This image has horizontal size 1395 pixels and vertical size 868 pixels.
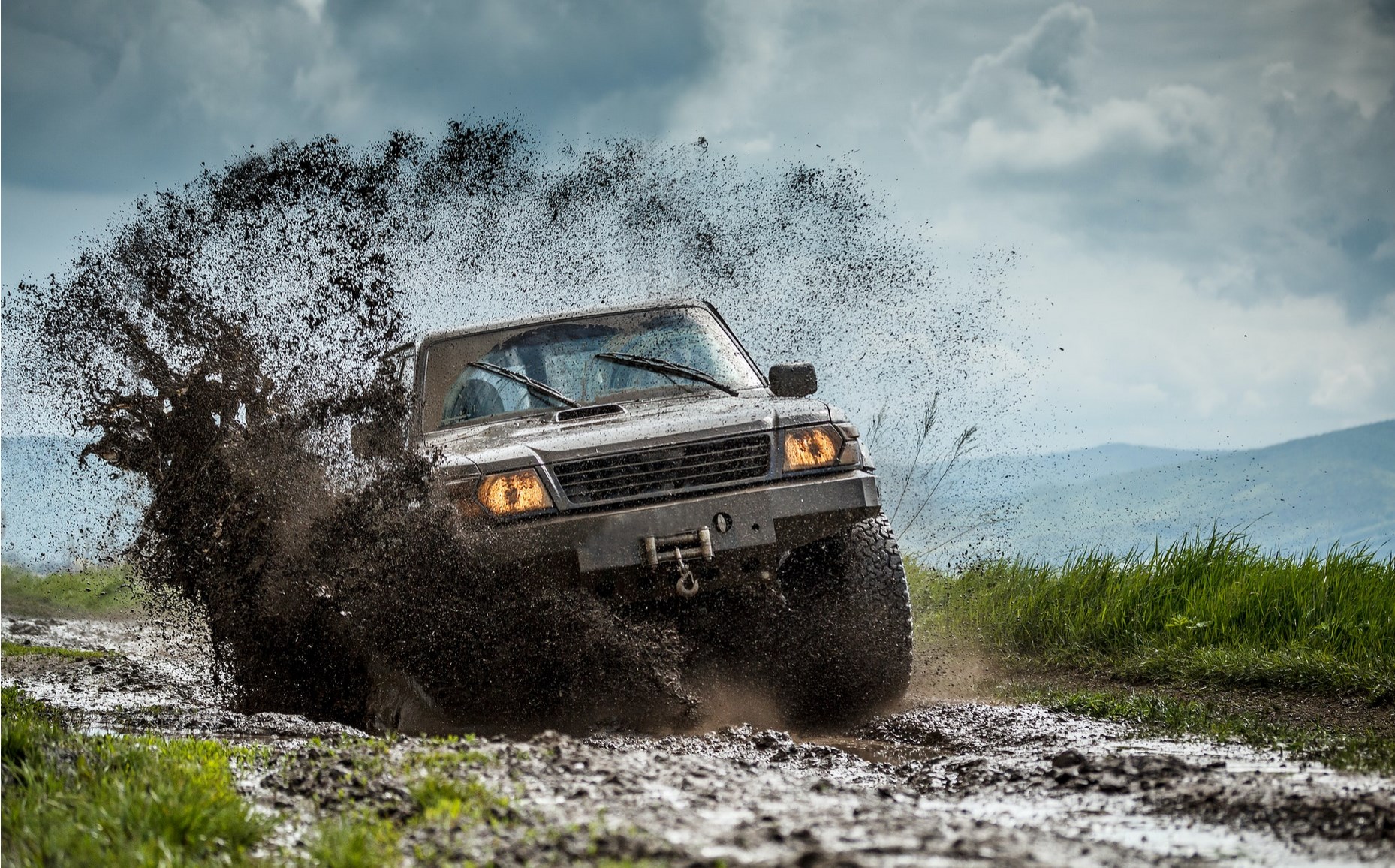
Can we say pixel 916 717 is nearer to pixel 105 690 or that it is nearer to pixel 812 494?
pixel 812 494

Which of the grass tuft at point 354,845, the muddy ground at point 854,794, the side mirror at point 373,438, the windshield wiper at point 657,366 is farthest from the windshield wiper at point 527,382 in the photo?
the grass tuft at point 354,845

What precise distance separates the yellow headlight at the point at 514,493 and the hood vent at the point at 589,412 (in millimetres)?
727

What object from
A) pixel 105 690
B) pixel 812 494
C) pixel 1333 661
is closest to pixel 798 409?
pixel 812 494

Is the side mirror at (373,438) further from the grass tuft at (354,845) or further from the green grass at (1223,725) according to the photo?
Result: the green grass at (1223,725)

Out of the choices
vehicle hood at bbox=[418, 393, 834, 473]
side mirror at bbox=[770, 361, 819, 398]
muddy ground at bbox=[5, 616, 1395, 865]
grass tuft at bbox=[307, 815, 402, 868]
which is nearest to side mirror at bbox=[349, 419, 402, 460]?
vehicle hood at bbox=[418, 393, 834, 473]

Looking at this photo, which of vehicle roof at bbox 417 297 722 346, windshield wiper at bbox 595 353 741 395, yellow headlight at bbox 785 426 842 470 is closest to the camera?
yellow headlight at bbox 785 426 842 470

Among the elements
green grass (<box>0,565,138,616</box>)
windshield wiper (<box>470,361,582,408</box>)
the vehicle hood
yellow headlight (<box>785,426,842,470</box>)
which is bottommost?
green grass (<box>0,565,138,616</box>)

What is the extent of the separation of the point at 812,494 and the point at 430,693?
185 cm

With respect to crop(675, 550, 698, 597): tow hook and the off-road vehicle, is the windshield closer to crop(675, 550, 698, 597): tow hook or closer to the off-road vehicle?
the off-road vehicle

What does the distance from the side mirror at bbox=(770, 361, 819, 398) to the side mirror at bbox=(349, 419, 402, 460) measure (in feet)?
5.99

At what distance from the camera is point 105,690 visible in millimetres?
7531

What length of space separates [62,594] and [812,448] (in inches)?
649

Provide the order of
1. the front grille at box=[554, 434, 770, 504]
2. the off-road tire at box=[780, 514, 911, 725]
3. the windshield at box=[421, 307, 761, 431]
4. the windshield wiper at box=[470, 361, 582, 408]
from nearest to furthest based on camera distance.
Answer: the front grille at box=[554, 434, 770, 504]
the off-road tire at box=[780, 514, 911, 725]
the windshield wiper at box=[470, 361, 582, 408]
the windshield at box=[421, 307, 761, 431]

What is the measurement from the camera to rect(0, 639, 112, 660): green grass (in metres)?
9.77
